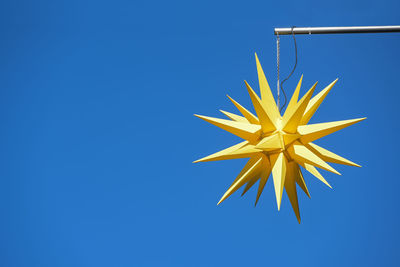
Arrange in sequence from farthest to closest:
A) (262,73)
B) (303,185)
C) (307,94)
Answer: (303,185) < (262,73) < (307,94)

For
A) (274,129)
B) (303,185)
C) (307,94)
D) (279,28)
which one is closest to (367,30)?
(279,28)

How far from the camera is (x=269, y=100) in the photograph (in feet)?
8.81

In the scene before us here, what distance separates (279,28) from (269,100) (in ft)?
2.04

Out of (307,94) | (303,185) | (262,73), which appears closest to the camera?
(307,94)

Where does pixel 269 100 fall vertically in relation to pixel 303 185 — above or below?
above

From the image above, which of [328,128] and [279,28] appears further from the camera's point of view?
[279,28]

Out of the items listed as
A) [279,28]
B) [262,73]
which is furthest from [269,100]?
[279,28]

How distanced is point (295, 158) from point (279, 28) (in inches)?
38.8

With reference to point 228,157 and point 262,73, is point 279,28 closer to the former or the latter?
point 262,73

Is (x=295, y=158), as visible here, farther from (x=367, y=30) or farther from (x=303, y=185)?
(x=367, y=30)

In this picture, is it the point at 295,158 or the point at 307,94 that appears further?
the point at 295,158

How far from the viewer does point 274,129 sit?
2.69m

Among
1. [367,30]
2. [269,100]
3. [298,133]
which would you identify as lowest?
[298,133]

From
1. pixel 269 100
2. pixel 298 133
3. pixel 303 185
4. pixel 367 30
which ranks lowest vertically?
pixel 303 185
